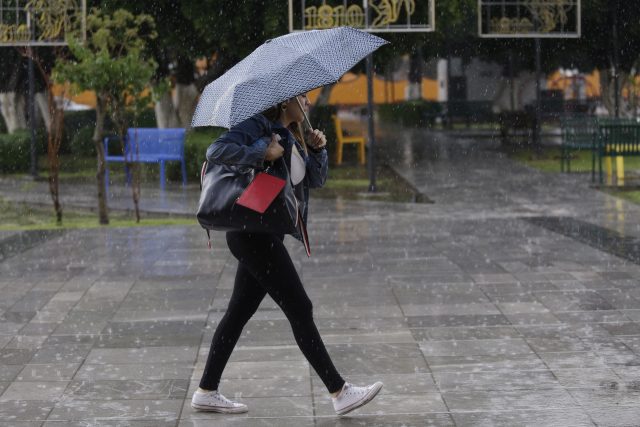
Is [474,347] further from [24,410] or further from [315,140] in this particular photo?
[24,410]

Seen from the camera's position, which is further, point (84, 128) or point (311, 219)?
point (84, 128)

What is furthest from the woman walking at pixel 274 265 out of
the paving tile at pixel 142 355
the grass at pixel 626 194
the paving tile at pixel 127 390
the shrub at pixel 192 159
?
the shrub at pixel 192 159

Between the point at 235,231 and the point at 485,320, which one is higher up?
the point at 235,231

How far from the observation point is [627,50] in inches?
1224

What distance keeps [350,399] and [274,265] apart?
0.69m

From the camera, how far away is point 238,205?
5.42m

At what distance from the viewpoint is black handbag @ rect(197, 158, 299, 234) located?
5430mm

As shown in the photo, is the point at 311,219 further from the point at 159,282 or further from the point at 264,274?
the point at 264,274

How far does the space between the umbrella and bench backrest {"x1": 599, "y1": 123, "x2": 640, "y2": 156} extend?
42.2 ft

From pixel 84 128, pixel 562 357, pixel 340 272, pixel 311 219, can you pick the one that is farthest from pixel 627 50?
pixel 562 357

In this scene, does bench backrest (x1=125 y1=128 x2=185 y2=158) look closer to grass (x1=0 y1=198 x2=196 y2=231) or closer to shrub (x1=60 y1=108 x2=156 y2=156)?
grass (x1=0 y1=198 x2=196 y2=231)

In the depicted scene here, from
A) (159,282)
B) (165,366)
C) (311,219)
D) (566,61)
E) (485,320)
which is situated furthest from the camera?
(566,61)

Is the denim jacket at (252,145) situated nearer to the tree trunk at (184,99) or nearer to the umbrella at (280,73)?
the umbrella at (280,73)

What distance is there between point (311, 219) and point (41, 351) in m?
7.56
